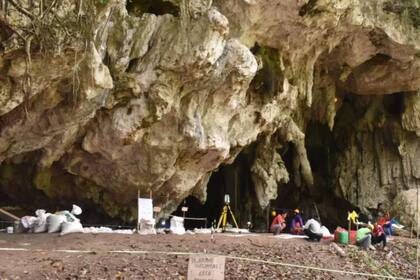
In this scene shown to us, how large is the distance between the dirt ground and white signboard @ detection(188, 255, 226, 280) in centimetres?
158

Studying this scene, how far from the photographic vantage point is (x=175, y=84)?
42.4ft

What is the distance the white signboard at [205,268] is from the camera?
698 centimetres

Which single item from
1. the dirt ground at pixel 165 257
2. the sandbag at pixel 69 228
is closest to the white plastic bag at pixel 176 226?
the dirt ground at pixel 165 257

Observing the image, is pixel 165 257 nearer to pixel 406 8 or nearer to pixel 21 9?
pixel 21 9

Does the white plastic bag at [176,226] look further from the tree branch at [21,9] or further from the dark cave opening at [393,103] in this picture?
the dark cave opening at [393,103]

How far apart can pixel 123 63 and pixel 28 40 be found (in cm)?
372

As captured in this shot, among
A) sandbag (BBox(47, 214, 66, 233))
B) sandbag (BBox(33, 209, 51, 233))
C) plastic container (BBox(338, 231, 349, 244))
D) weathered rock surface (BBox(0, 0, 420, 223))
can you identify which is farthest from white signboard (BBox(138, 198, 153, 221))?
plastic container (BBox(338, 231, 349, 244))

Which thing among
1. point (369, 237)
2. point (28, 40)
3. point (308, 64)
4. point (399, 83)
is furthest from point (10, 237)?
point (399, 83)

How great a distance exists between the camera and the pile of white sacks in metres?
10.7

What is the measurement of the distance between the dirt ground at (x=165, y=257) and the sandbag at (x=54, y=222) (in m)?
0.46

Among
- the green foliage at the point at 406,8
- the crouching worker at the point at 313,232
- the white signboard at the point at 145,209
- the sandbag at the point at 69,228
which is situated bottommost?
the crouching worker at the point at 313,232

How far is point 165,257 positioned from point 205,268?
2582mm

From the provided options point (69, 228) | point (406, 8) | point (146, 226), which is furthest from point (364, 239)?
point (406, 8)

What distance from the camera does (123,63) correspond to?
1208 centimetres
